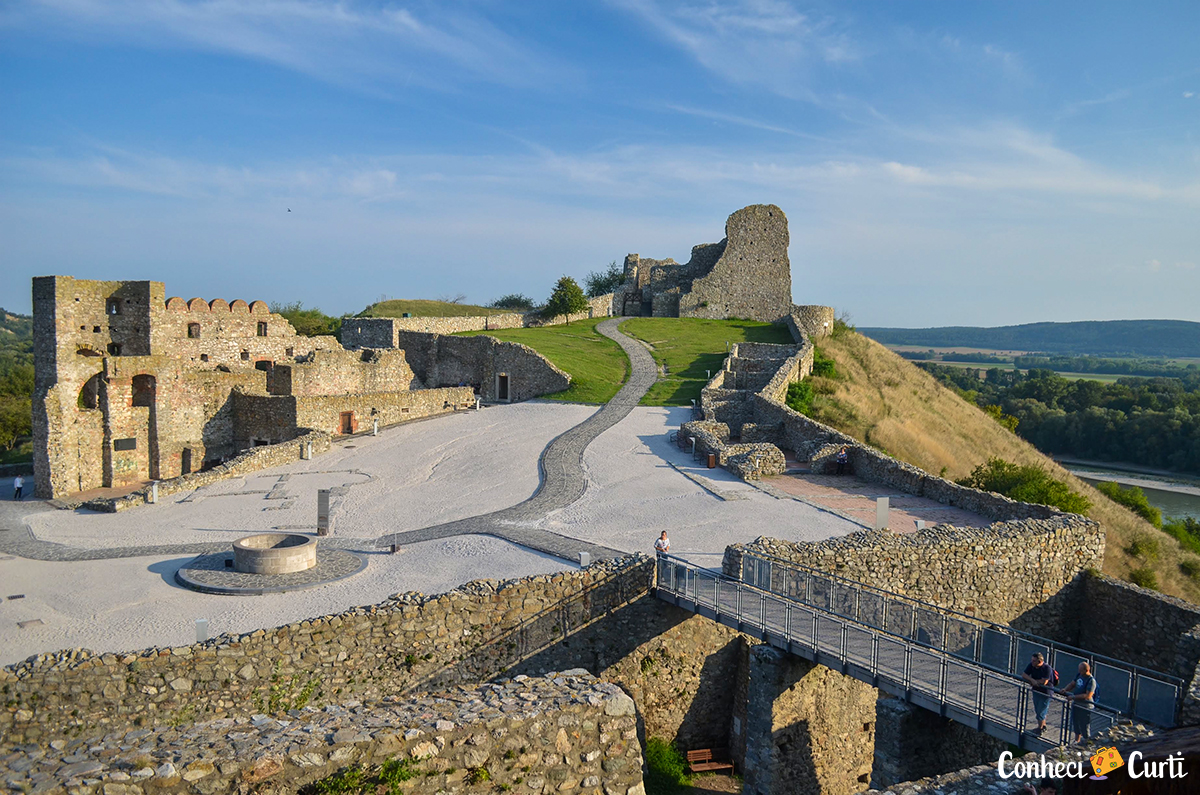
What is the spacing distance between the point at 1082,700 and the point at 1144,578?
13576 mm

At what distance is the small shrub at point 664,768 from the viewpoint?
12219 millimetres

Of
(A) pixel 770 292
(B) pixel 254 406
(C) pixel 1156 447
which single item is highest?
(A) pixel 770 292

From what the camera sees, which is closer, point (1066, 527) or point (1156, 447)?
point (1066, 527)

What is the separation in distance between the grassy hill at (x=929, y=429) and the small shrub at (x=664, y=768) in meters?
13.4

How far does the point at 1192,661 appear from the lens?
1174 cm

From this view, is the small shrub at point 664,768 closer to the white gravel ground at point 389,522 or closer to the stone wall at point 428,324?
the white gravel ground at point 389,522

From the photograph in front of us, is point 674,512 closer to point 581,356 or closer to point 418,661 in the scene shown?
point 418,661

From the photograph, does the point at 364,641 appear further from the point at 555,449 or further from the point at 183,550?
the point at 555,449

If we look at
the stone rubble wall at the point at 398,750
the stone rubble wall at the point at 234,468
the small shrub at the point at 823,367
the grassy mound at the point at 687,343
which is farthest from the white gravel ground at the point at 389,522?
the small shrub at the point at 823,367

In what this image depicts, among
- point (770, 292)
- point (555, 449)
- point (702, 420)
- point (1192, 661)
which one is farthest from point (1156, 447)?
point (1192, 661)

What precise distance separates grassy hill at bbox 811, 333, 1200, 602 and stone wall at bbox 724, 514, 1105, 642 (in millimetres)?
6121

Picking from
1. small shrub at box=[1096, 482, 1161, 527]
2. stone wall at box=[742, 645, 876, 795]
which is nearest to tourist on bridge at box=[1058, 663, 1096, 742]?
stone wall at box=[742, 645, 876, 795]

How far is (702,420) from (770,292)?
2407cm

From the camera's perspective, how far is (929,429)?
109 feet
